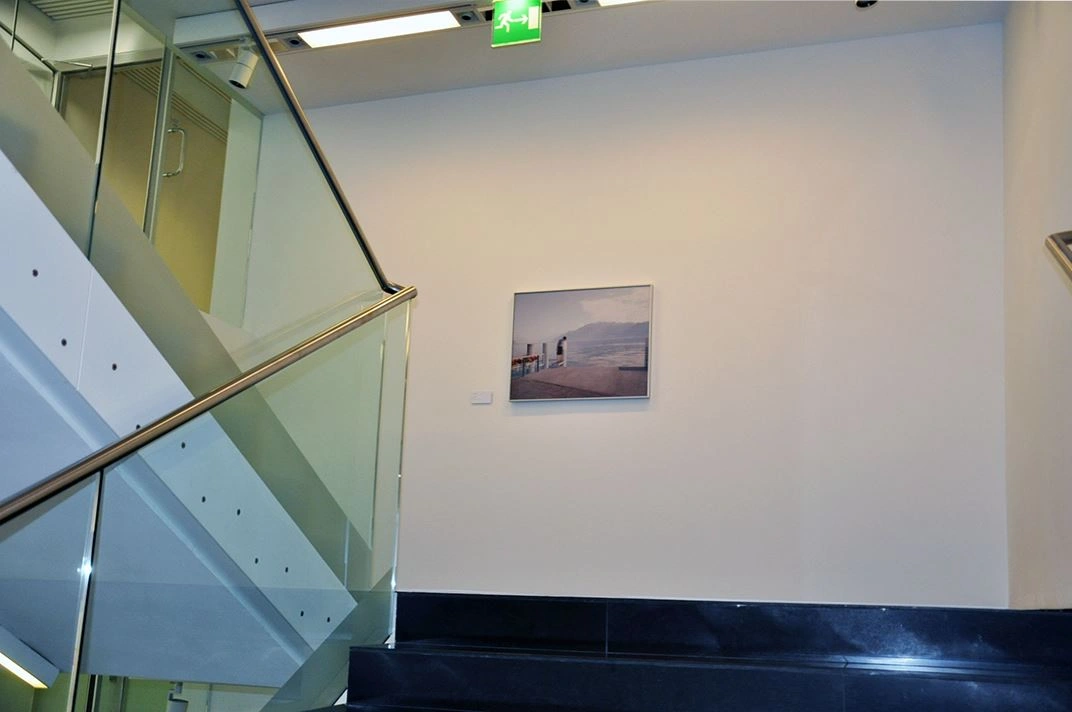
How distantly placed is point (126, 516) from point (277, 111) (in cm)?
160

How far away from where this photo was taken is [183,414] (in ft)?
9.05

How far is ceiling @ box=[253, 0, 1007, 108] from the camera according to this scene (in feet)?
18.7

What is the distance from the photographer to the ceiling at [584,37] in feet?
18.7

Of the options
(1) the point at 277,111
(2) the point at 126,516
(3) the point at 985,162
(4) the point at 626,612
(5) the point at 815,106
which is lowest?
(4) the point at 626,612

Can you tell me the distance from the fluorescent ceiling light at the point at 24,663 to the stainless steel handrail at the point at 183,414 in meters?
0.24

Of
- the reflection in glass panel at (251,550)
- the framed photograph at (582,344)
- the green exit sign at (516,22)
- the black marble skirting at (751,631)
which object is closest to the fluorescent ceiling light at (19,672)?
the reflection in glass panel at (251,550)

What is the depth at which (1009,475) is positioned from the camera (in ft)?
17.0

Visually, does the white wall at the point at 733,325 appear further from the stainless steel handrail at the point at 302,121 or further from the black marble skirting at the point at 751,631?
the stainless steel handrail at the point at 302,121

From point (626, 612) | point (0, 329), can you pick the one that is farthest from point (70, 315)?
point (626, 612)

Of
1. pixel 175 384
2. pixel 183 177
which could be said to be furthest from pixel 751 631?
pixel 183 177

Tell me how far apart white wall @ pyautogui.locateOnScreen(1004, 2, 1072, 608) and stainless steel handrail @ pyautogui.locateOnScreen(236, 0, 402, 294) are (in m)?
2.51

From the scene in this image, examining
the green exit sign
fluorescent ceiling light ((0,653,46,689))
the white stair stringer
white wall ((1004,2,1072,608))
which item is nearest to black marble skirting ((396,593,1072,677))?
white wall ((1004,2,1072,608))

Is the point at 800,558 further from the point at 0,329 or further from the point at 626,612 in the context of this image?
the point at 0,329

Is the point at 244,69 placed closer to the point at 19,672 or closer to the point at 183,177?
the point at 183,177
